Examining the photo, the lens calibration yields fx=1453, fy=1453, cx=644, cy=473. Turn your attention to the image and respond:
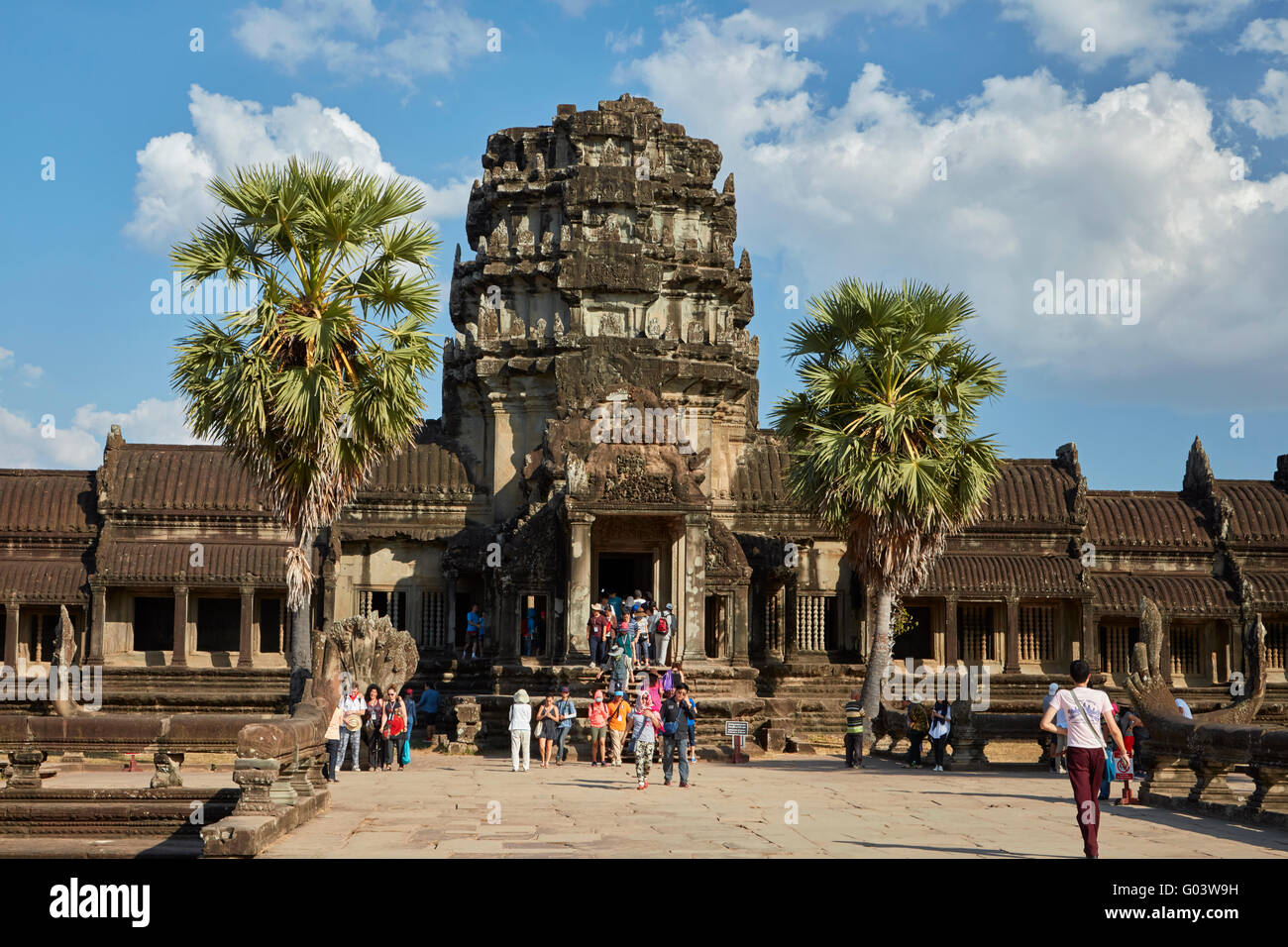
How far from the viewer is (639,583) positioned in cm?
3434

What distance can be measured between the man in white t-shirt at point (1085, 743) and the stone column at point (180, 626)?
2632 cm

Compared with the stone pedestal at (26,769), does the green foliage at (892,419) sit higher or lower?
higher

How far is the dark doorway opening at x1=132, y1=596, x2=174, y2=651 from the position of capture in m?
36.5

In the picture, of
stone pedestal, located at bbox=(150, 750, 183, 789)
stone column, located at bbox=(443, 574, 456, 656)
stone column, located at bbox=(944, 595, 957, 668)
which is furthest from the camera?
stone column, located at bbox=(443, 574, 456, 656)

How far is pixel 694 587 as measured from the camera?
99.1ft

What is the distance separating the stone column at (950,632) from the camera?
35281 millimetres

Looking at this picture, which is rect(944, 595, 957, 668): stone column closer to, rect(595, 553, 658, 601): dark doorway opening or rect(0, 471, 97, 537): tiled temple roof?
rect(595, 553, 658, 601): dark doorway opening

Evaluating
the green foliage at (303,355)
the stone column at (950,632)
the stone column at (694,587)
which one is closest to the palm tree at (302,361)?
the green foliage at (303,355)

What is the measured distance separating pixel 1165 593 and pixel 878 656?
1252 cm

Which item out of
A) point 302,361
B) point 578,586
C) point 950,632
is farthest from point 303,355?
point 950,632

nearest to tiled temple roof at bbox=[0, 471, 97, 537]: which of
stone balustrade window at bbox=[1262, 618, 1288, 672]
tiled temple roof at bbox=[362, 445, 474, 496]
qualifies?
tiled temple roof at bbox=[362, 445, 474, 496]

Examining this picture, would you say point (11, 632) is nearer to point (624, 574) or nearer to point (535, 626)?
point (535, 626)

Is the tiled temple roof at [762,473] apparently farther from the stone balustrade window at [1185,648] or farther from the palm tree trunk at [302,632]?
the palm tree trunk at [302,632]

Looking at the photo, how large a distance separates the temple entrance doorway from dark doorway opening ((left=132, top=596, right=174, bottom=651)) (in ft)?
35.9
